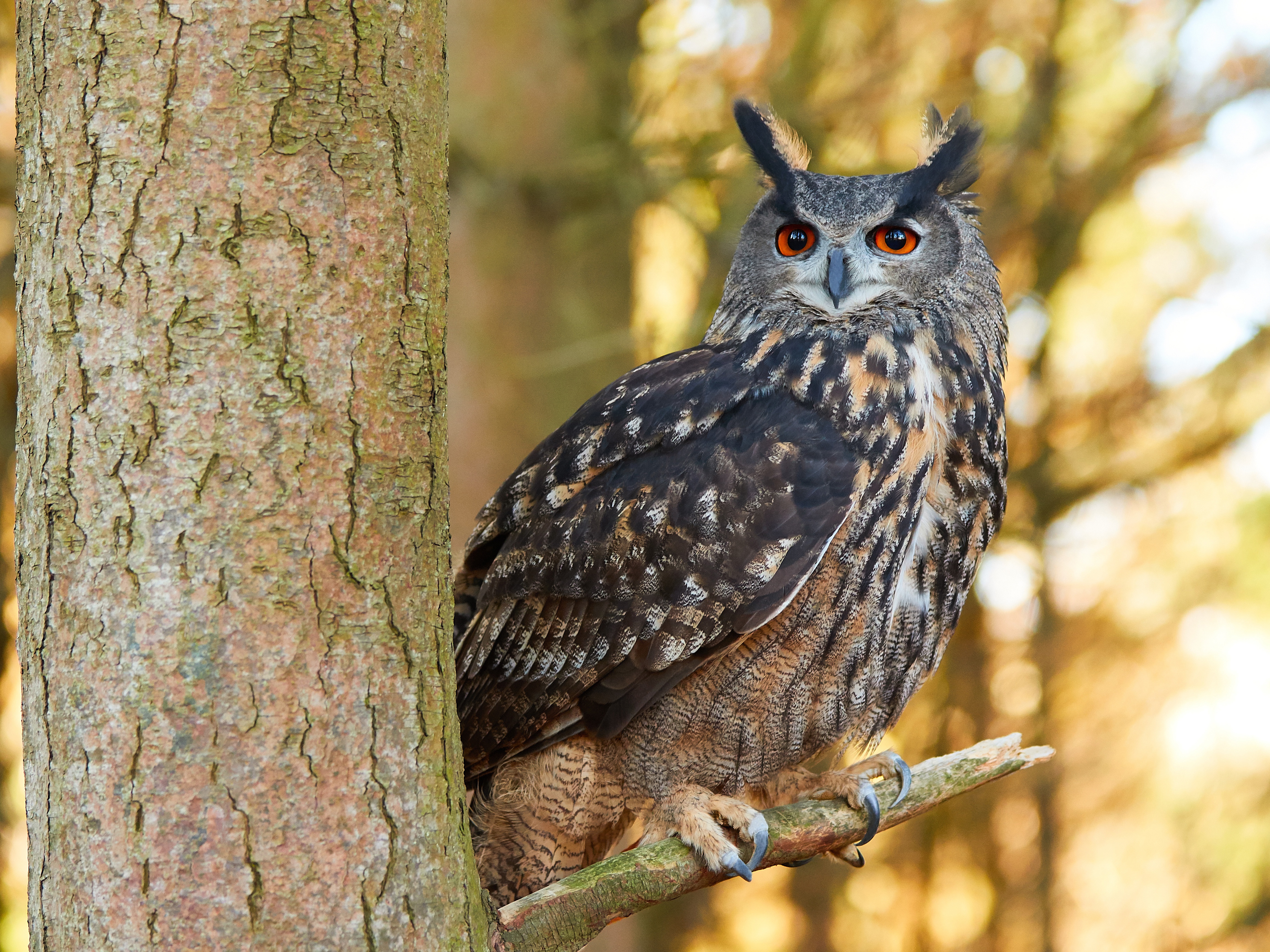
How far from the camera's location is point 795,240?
2285mm

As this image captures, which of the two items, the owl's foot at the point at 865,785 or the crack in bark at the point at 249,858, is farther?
the owl's foot at the point at 865,785

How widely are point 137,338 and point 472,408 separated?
8.42ft

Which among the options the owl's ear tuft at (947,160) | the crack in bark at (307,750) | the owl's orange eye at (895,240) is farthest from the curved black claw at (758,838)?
the owl's ear tuft at (947,160)

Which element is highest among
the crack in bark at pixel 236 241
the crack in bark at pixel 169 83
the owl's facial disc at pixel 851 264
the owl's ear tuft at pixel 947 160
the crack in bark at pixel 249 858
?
the owl's ear tuft at pixel 947 160

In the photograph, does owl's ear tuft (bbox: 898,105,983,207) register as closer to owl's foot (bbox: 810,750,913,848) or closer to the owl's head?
the owl's head

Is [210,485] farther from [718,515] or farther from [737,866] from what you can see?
[737,866]

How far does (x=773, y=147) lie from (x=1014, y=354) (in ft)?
8.59

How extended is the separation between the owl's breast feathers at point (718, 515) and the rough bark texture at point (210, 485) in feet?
2.31

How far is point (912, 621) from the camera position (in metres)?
2.01

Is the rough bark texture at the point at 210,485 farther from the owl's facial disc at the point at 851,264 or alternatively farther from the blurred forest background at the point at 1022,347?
the blurred forest background at the point at 1022,347

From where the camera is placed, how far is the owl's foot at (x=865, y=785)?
6.55ft

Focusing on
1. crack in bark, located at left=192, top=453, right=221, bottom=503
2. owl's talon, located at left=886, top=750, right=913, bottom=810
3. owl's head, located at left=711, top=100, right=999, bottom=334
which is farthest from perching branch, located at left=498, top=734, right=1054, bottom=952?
owl's head, located at left=711, top=100, right=999, bottom=334

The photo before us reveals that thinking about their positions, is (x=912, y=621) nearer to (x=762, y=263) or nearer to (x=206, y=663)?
(x=762, y=263)

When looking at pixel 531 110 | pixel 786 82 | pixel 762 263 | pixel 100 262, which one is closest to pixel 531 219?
pixel 531 110
